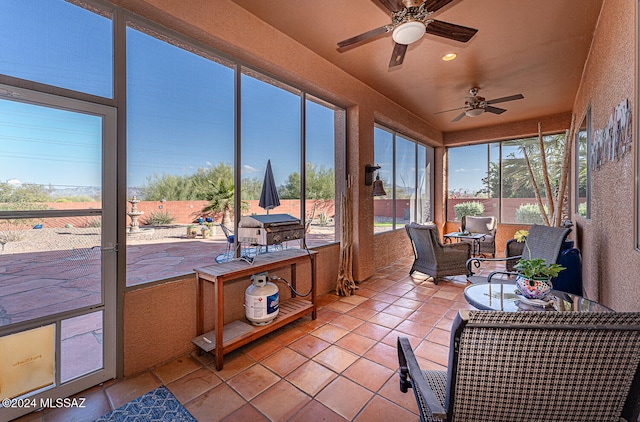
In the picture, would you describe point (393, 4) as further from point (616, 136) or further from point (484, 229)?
point (484, 229)

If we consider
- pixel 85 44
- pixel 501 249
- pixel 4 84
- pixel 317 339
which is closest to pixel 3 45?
pixel 4 84

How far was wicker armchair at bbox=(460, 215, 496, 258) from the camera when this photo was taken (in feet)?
19.4

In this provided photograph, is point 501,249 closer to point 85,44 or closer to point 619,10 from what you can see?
point 619,10

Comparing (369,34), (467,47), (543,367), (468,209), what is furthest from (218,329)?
(468,209)

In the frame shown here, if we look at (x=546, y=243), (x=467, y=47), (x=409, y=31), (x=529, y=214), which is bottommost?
(x=546, y=243)

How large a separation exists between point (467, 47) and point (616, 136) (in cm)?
184

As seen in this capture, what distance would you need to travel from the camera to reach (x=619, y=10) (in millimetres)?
1868

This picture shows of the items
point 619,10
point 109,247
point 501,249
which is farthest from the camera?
point 501,249

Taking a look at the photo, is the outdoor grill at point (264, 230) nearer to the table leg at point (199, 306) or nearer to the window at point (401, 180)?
the table leg at point (199, 306)

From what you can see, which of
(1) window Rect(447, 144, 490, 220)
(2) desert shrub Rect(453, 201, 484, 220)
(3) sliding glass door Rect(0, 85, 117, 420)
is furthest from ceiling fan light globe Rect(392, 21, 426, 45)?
(2) desert shrub Rect(453, 201, 484, 220)

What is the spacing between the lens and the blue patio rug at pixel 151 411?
5.42ft

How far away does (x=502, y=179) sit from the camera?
6672 mm

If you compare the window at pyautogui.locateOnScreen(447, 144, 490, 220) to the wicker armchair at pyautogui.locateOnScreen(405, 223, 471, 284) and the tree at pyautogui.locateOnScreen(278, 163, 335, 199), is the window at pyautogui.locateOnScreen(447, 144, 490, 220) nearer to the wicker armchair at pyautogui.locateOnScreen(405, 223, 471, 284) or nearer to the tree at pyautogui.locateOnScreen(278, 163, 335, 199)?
the wicker armchair at pyautogui.locateOnScreen(405, 223, 471, 284)

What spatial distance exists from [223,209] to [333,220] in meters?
1.80
